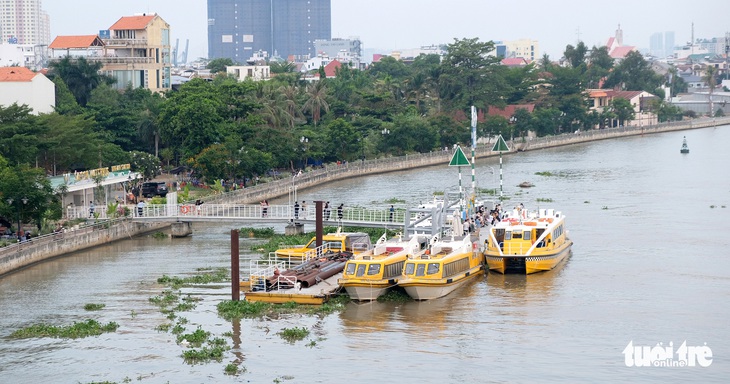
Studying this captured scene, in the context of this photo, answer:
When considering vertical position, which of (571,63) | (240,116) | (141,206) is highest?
(571,63)

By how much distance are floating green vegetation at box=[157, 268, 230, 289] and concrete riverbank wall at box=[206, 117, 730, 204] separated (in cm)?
1907

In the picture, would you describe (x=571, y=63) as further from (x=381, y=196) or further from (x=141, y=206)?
(x=141, y=206)

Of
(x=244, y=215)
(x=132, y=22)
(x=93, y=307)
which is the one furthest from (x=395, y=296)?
(x=132, y=22)

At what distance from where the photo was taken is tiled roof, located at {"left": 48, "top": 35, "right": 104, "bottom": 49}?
105625 millimetres

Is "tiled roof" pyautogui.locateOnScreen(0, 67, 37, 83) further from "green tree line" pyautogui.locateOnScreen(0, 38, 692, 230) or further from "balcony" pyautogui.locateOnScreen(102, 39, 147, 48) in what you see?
"balcony" pyautogui.locateOnScreen(102, 39, 147, 48)

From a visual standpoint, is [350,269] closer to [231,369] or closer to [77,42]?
[231,369]

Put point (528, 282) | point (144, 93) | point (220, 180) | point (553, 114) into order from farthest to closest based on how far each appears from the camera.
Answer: point (553, 114)
point (144, 93)
point (220, 180)
point (528, 282)

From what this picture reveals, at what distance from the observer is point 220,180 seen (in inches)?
3004

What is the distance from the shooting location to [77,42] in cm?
10612

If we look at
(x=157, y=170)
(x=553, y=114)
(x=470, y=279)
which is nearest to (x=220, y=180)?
(x=157, y=170)

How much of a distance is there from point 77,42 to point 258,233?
53230mm

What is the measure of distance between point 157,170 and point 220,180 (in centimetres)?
508

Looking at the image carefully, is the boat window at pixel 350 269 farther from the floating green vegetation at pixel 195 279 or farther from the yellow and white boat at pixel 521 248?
the yellow and white boat at pixel 521 248

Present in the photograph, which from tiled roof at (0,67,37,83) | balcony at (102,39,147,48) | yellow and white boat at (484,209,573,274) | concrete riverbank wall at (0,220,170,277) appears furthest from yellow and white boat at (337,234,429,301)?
balcony at (102,39,147,48)
